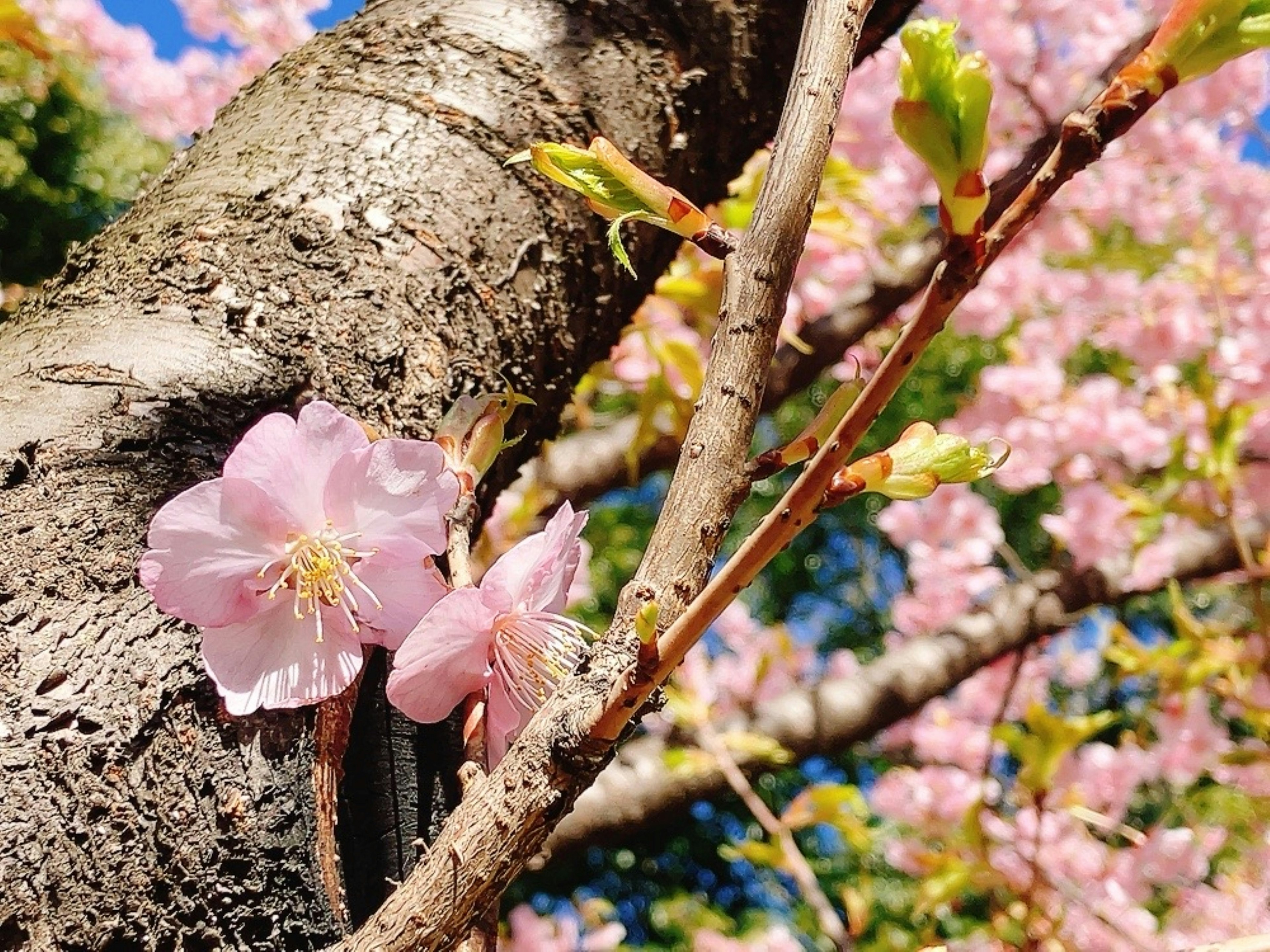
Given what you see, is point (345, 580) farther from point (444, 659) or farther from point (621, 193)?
point (621, 193)

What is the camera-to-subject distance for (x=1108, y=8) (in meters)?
3.46

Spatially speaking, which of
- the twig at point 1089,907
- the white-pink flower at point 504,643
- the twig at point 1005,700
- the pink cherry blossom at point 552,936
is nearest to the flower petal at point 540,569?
the white-pink flower at point 504,643

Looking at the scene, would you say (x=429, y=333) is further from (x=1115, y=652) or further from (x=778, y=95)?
(x=1115, y=652)

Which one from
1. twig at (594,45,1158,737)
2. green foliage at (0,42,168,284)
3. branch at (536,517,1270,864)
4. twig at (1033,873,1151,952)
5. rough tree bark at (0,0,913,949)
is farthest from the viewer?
branch at (536,517,1270,864)

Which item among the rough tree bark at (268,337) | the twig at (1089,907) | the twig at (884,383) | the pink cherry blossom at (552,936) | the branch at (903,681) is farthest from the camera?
the pink cherry blossom at (552,936)

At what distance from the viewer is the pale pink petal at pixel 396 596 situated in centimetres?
41

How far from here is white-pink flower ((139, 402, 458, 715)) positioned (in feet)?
1.28

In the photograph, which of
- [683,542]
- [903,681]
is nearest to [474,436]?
[683,542]

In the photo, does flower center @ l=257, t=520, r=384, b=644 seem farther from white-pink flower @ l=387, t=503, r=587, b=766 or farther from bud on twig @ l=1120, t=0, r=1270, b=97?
bud on twig @ l=1120, t=0, r=1270, b=97

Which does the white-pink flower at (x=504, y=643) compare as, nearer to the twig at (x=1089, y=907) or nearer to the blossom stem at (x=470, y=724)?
the blossom stem at (x=470, y=724)

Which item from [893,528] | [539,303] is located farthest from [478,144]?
[893,528]

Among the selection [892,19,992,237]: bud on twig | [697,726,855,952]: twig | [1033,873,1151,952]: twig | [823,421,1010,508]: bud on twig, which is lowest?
[697,726,855,952]: twig

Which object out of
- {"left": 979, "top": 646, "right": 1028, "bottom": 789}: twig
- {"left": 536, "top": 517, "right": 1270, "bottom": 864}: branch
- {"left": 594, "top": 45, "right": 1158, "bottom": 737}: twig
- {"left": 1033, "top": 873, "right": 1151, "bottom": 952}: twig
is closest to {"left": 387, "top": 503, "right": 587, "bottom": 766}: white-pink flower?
{"left": 594, "top": 45, "right": 1158, "bottom": 737}: twig

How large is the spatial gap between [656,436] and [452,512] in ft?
3.63
